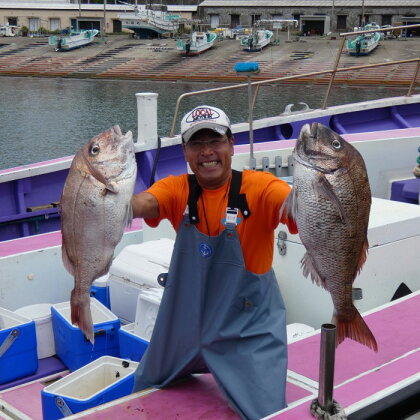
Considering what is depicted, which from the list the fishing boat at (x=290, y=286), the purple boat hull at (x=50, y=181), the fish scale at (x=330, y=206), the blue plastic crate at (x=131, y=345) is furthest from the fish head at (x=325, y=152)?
the purple boat hull at (x=50, y=181)

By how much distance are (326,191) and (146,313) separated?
2.40m

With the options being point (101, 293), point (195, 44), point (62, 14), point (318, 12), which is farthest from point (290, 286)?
point (62, 14)

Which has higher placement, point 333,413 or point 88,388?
point 333,413

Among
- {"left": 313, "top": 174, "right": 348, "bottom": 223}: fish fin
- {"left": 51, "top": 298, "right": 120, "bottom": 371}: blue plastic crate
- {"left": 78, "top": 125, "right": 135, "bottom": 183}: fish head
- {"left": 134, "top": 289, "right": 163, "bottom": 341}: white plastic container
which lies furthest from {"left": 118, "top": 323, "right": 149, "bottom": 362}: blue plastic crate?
{"left": 313, "top": 174, "right": 348, "bottom": 223}: fish fin

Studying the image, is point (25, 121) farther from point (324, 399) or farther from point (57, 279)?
point (324, 399)

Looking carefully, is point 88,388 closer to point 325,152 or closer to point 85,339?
point 85,339

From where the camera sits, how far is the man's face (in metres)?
3.02

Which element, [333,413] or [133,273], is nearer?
[333,413]

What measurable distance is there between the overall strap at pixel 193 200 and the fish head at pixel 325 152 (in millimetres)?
573

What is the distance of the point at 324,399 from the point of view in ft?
9.35

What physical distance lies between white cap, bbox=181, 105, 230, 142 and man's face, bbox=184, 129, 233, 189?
0.10 feet

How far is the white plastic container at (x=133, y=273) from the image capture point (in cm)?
514

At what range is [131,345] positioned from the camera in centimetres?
475

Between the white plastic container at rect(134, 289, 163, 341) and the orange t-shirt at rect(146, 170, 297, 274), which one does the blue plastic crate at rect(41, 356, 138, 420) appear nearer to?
the white plastic container at rect(134, 289, 163, 341)
